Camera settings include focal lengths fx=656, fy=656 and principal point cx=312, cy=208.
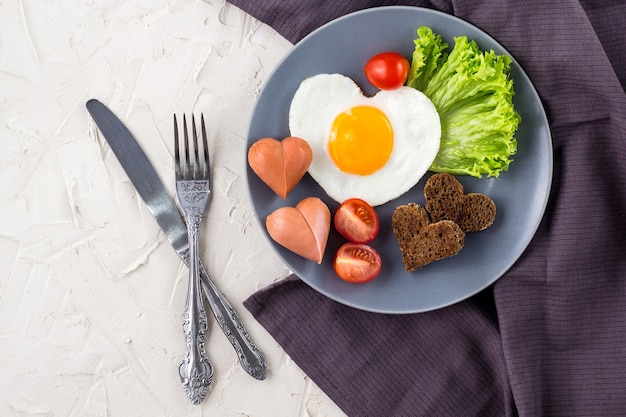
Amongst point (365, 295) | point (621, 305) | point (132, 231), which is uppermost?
point (132, 231)

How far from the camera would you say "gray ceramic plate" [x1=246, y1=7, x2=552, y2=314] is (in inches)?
86.2

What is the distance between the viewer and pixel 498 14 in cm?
216

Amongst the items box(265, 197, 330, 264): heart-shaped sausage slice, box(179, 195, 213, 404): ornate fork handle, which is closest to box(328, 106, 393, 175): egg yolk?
box(265, 197, 330, 264): heart-shaped sausage slice

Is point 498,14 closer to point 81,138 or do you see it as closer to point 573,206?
point 573,206

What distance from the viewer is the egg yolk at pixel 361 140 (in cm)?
216

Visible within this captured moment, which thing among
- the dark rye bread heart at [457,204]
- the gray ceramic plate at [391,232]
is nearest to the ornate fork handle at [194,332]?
the gray ceramic plate at [391,232]

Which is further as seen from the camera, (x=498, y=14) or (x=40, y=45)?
(x=40, y=45)

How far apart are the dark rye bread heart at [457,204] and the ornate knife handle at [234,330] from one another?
77 cm

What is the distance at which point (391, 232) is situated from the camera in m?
2.27

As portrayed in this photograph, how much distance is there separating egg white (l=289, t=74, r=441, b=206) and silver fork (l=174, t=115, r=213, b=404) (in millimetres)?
347

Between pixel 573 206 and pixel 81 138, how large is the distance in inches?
67.2

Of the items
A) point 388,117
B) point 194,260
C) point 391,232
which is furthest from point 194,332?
point 388,117

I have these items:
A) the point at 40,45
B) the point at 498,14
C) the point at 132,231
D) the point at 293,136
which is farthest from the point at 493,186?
the point at 40,45

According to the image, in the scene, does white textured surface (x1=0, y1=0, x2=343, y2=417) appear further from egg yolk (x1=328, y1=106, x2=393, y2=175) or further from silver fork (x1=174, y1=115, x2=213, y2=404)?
egg yolk (x1=328, y1=106, x2=393, y2=175)
